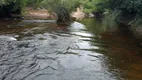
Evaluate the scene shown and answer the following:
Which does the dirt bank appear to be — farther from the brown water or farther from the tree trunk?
the brown water

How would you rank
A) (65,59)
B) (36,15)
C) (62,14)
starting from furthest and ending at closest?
(36,15)
(62,14)
(65,59)

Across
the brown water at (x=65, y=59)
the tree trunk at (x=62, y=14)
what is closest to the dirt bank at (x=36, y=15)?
the tree trunk at (x=62, y=14)

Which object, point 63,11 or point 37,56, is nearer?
point 37,56

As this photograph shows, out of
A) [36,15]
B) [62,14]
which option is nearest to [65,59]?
[62,14]

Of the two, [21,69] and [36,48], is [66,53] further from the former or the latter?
[21,69]

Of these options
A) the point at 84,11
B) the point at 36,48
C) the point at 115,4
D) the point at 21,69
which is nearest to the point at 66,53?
the point at 36,48

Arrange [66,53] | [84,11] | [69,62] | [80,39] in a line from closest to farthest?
[69,62], [66,53], [80,39], [84,11]

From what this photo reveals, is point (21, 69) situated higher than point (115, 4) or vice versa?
point (115, 4)

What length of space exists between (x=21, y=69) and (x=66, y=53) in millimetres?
4259

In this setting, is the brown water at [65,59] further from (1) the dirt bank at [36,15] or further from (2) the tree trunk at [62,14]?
(1) the dirt bank at [36,15]

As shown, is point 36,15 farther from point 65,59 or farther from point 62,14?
point 65,59

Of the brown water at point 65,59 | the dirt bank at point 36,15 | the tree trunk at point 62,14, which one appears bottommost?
the brown water at point 65,59

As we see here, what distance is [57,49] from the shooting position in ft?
50.3

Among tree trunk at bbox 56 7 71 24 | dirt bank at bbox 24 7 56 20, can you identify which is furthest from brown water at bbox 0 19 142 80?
dirt bank at bbox 24 7 56 20
